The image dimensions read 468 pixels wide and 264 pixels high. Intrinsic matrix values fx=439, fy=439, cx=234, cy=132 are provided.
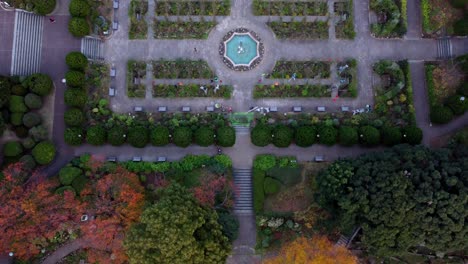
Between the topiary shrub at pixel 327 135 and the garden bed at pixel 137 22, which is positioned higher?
the garden bed at pixel 137 22

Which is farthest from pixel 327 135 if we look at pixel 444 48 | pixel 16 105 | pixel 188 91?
pixel 16 105

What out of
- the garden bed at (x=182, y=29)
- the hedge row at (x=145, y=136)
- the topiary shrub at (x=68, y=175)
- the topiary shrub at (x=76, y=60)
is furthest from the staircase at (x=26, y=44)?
the garden bed at (x=182, y=29)

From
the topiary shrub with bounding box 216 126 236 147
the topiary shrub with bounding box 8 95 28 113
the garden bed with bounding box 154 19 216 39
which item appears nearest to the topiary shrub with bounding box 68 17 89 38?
the garden bed with bounding box 154 19 216 39

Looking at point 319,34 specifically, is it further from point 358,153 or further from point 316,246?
point 316,246

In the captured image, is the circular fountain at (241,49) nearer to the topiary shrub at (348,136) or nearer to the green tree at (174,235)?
the topiary shrub at (348,136)

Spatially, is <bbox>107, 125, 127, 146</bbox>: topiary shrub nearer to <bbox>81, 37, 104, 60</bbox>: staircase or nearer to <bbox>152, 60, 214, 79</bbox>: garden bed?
<bbox>152, 60, 214, 79</bbox>: garden bed
